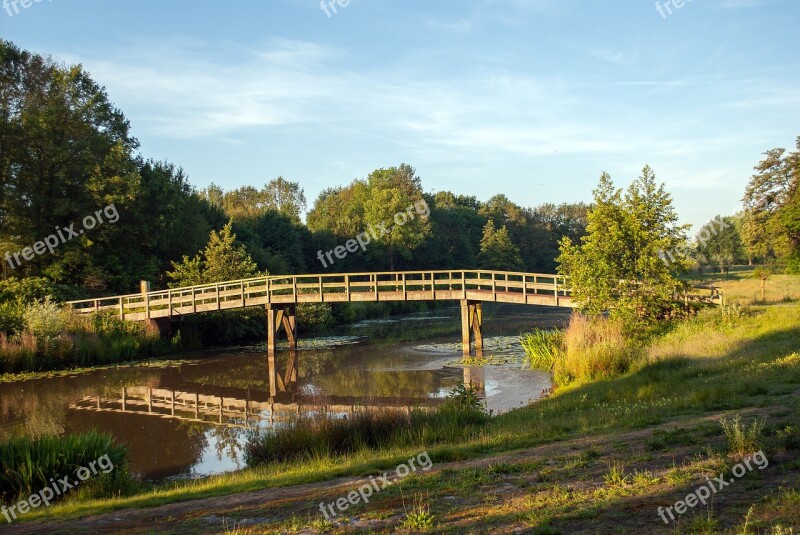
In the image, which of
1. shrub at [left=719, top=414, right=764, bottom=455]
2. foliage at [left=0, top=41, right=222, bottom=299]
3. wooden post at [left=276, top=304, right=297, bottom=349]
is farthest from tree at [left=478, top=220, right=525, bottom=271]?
shrub at [left=719, top=414, right=764, bottom=455]

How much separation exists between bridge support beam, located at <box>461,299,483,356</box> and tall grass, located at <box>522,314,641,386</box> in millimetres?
6122

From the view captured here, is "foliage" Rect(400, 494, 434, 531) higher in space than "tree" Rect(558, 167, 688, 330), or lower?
lower

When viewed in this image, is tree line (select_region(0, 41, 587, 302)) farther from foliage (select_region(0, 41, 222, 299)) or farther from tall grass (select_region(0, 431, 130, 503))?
tall grass (select_region(0, 431, 130, 503))

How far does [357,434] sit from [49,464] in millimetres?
4664

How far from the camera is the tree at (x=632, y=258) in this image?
20.3 meters

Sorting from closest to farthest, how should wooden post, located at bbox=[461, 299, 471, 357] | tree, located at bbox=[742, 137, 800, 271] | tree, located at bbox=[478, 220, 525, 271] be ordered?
wooden post, located at bbox=[461, 299, 471, 357]
tree, located at bbox=[742, 137, 800, 271]
tree, located at bbox=[478, 220, 525, 271]

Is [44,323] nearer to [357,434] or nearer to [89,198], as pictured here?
[89,198]

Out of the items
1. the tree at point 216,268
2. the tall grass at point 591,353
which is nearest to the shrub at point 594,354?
the tall grass at point 591,353

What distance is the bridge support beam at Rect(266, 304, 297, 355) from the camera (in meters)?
30.7

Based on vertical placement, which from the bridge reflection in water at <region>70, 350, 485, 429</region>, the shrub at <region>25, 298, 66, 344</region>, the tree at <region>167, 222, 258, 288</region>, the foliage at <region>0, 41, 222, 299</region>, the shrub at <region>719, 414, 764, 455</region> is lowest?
the bridge reflection in water at <region>70, 350, 485, 429</region>

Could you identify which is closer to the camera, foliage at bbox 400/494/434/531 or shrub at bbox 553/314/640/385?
foliage at bbox 400/494/434/531

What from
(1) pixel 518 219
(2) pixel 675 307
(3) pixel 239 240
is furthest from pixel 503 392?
(1) pixel 518 219

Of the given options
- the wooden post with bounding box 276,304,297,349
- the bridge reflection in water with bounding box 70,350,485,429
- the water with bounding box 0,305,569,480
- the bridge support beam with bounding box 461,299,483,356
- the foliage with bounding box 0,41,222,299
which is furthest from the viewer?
the foliage with bounding box 0,41,222,299

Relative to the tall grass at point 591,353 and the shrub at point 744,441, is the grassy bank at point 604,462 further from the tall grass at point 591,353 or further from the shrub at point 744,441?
the tall grass at point 591,353
